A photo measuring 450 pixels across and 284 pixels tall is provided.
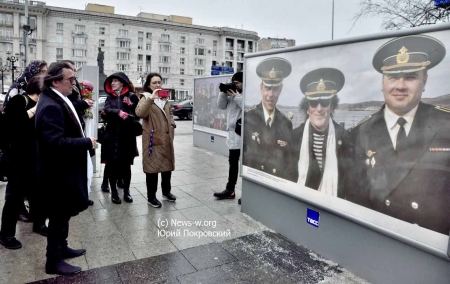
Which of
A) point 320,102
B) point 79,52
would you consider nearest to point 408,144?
point 320,102

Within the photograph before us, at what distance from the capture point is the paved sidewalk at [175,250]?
301 centimetres

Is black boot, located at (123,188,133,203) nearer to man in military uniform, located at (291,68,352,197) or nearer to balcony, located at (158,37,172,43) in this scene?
man in military uniform, located at (291,68,352,197)

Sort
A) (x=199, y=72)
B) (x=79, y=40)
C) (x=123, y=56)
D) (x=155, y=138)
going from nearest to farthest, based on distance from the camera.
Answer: (x=155, y=138) < (x=79, y=40) < (x=123, y=56) < (x=199, y=72)

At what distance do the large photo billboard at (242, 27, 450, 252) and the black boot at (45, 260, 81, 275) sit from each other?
88.9 inches

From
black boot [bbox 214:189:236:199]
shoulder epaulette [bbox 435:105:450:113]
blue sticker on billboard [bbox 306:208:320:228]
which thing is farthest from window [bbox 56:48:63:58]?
shoulder epaulette [bbox 435:105:450:113]

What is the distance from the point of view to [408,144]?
8.29 ft

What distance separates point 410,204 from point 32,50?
76901 mm

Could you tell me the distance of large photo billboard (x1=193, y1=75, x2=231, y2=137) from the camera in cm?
945

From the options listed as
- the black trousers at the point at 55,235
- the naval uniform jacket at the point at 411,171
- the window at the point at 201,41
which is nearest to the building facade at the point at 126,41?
the window at the point at 201,41

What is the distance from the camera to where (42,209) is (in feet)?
9.89

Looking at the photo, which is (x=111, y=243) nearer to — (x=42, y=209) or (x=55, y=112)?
(x=42, y=209)

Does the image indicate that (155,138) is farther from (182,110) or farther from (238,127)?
(182,110)

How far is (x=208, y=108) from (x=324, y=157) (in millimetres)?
7026

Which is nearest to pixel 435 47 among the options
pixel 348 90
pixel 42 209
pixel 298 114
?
pixel 348 90
